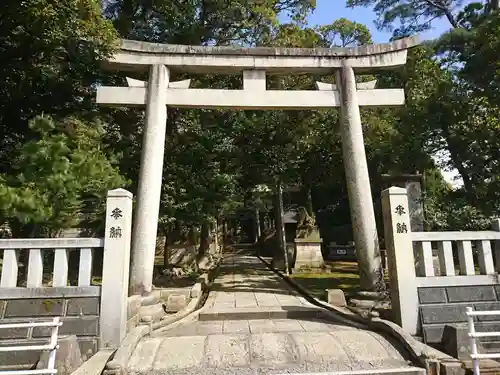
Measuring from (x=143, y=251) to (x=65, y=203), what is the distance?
1.76 m

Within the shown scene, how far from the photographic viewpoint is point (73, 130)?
26.1 feet

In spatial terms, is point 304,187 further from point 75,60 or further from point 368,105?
point 75,60

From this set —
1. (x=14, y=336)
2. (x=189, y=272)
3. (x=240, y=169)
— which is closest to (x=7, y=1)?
(x=14, y=336)

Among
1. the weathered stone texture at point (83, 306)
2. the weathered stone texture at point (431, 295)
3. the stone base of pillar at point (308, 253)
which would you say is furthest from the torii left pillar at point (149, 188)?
the stone base of pillar at point (308, 253)

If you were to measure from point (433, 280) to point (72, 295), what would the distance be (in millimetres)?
5591

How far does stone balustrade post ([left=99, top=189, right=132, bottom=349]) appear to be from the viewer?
538 centimetres

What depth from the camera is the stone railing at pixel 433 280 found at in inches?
225

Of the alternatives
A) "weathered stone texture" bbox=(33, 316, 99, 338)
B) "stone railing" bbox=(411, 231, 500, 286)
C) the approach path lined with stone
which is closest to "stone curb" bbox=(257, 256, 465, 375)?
the approach path lined with stone

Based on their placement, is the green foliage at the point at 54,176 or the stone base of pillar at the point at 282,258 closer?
the green foliage at the point at 54,176

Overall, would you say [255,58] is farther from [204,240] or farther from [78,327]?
[204,240]

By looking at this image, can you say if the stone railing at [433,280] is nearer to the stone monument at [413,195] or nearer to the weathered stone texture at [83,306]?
the stone monument at [413,195]

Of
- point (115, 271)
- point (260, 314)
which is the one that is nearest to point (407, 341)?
point (260, 314)

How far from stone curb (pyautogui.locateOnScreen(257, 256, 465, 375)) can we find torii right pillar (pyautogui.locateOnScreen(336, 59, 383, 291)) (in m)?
1.16

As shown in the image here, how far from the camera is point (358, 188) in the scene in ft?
27.1
